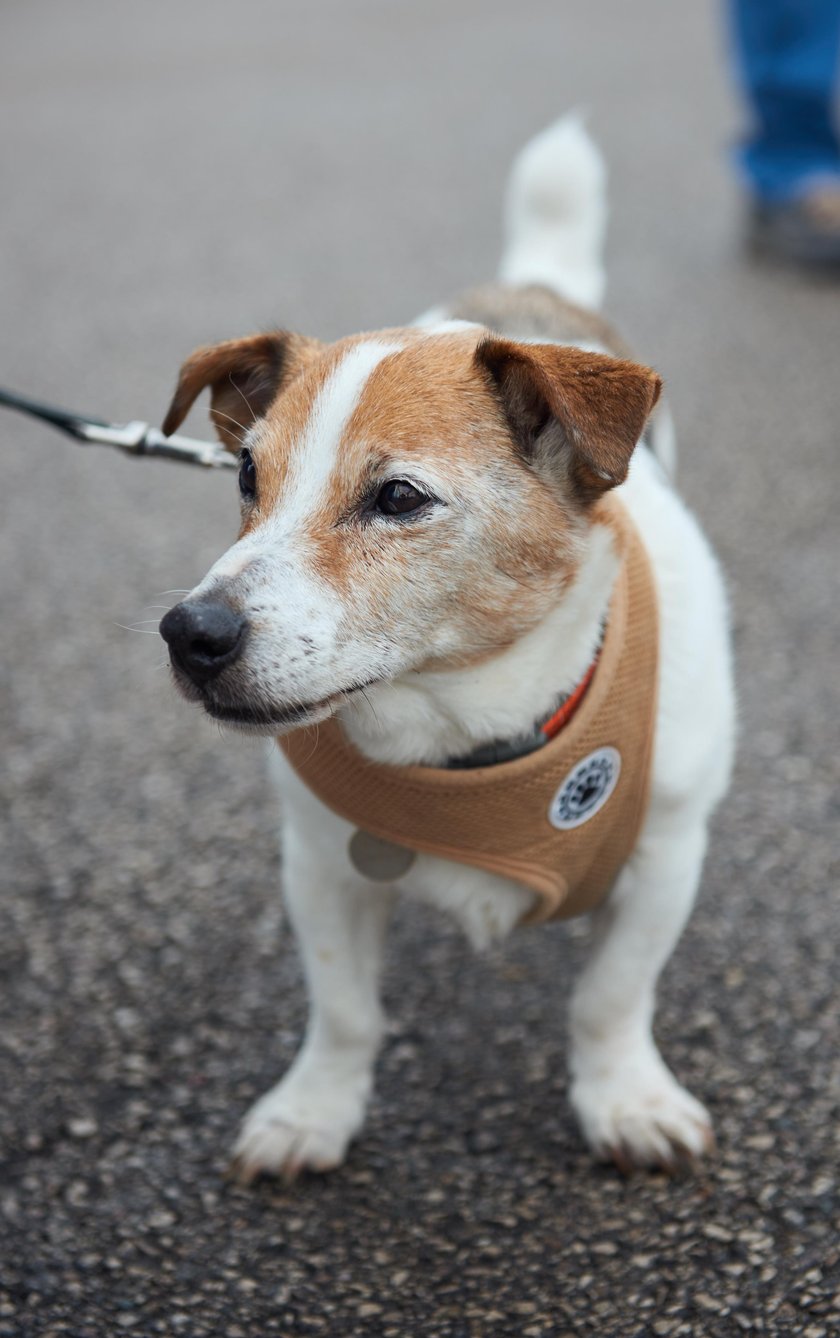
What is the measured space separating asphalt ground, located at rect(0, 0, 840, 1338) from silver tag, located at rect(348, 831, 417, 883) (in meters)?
0.53

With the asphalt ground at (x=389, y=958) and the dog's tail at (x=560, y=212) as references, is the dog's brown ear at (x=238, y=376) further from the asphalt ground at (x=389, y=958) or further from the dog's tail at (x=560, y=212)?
the dog's tail at (x=560, y=212)

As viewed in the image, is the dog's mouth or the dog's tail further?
the dog's tail

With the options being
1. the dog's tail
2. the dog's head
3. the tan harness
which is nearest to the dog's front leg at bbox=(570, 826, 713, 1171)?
the tan harness

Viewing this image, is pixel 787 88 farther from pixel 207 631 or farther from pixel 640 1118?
pixel 207 631

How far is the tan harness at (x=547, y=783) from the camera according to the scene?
1950 mm

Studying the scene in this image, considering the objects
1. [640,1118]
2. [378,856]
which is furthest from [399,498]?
[640,1118]

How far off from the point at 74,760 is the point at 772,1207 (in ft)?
6.43

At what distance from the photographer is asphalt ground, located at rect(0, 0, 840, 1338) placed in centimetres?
203

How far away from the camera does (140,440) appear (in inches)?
95.0

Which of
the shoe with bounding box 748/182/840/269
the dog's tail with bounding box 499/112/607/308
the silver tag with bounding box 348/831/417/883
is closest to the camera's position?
the silver tag with bounding box 348/831/417/883

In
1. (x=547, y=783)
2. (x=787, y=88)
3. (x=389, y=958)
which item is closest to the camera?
(x=547, y=783)

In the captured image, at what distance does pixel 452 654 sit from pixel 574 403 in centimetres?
37

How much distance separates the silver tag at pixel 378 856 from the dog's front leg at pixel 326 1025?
84 millimetres

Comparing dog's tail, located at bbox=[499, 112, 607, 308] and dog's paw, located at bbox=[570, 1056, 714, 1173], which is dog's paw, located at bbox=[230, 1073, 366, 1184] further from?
dog's tail, located at bbox=[499, 112, 607, 308]
